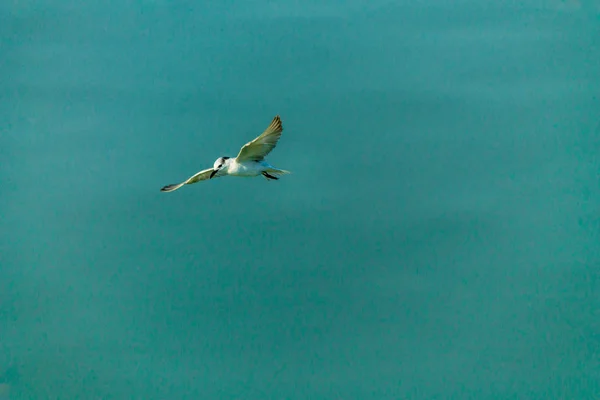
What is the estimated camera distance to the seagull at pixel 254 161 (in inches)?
1634

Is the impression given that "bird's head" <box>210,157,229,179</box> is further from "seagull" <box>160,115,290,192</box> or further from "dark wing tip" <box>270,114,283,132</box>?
"dark wing tip" <box>270,114,283,132</box>

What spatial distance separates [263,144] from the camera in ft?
139

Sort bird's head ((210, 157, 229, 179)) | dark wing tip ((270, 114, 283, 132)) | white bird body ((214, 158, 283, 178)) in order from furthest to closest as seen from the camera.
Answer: bird's head ((210, 157, 229, 179)) → white bird body ((214, 158, 283, 178)) → dark wing tip ((270, 114, 283, 132))

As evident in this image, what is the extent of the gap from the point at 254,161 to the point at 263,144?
5.76 feet

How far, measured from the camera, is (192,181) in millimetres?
46531

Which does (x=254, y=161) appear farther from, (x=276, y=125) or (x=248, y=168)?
(x=276, y=125)

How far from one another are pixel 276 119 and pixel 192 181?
7.50 meters

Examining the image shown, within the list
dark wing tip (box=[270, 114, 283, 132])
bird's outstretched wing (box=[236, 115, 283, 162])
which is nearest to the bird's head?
bird's outstretched wing (box=[236, 115, 283, 162])

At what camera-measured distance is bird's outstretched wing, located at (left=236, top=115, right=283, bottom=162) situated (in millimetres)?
41281

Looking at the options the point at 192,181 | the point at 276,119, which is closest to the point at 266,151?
the point at 276,119

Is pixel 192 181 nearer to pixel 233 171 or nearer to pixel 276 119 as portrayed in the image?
pixel 233 171

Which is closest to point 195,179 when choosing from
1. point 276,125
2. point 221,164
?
point 221,164

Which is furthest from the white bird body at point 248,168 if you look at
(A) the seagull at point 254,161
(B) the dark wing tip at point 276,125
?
(B) the dark wing tip at point 276,125

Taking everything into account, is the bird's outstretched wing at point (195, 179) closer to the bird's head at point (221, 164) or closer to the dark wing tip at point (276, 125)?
the bird's head at point (221, 164)
